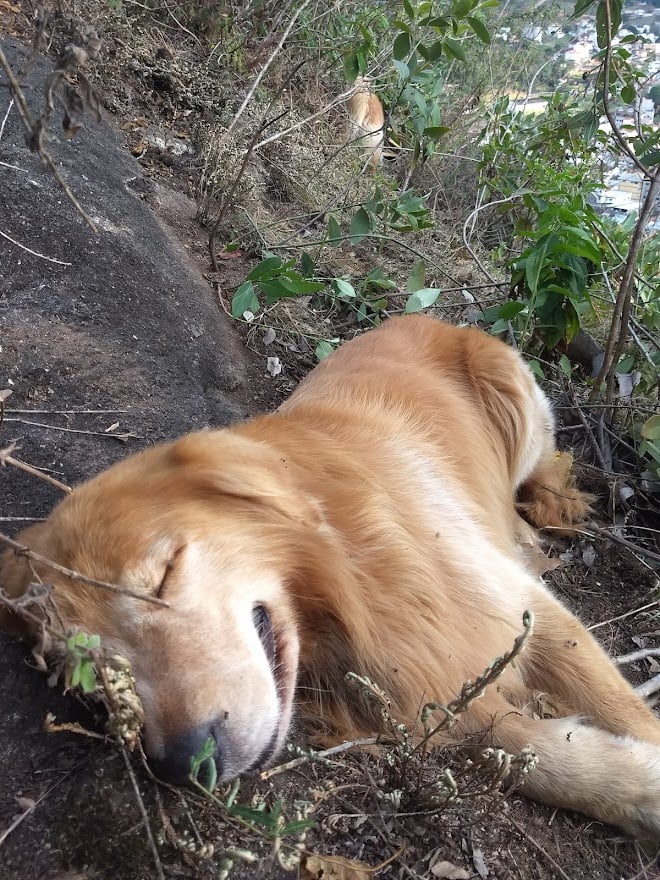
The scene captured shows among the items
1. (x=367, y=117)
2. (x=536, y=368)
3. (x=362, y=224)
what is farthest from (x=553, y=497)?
(x=367, y=117)

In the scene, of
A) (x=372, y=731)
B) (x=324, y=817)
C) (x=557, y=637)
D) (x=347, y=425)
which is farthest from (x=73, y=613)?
(x=557, y=637)

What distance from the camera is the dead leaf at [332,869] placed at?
1.63 m

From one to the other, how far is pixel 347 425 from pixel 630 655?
1.53 metres

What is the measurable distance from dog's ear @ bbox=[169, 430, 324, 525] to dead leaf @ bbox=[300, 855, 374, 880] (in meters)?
0.92

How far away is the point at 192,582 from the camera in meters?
1.79

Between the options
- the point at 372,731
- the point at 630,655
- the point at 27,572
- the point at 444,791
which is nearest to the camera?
the point at 444,791

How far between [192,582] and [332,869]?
2.58ft

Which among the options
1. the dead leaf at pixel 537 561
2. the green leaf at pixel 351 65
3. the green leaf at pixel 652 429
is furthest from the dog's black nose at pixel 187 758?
the green leaf at pixel 351 65

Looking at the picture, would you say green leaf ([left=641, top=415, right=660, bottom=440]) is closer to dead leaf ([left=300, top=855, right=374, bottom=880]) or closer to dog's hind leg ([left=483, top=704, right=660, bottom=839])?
dog's hind leg ([left=483, top=704, right=660, bottom=839])

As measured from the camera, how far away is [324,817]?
1.80 meters

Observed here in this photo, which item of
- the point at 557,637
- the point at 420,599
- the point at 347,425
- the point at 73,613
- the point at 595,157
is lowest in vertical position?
the point at 557,637

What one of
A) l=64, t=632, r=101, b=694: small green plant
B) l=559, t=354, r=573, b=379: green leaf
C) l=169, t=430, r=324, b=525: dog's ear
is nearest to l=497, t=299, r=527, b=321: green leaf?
l=559, t=354, r=573, b=379: green leaf

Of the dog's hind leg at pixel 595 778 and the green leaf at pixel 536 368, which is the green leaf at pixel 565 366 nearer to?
the green leaf at pixel 536 368

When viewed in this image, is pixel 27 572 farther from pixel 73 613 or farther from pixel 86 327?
pixel 86 327
